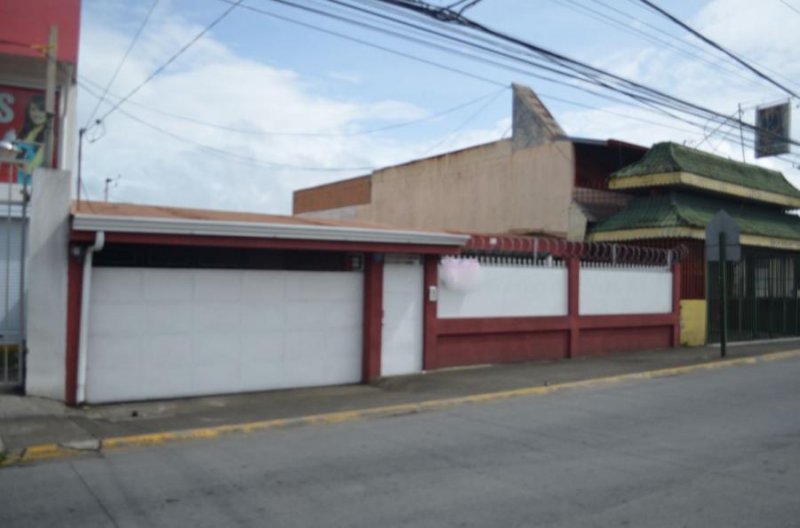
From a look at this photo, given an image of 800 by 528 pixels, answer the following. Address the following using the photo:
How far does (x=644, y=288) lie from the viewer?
52.5 ft

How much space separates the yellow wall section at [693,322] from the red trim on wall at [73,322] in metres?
13.4

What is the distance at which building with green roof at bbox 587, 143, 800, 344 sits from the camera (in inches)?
682

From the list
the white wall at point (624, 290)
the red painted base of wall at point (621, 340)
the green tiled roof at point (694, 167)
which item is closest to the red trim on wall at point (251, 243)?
the white wall at point (624, 290)

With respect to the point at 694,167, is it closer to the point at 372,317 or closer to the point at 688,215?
the point at 688,215

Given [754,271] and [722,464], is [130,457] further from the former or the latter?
[754,271]

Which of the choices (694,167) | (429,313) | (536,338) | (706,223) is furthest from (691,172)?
(429,313)

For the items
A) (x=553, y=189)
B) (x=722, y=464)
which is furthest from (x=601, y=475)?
(x=553, y=189)

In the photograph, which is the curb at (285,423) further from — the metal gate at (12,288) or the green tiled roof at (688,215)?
the green tiled roof at (688,215)

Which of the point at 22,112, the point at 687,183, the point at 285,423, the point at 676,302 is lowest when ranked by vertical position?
the point at 285,423

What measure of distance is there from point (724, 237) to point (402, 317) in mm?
7439

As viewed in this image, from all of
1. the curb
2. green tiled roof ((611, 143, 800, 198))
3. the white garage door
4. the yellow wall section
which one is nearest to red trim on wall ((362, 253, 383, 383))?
the white garage door

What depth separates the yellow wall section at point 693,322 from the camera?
56.3ft

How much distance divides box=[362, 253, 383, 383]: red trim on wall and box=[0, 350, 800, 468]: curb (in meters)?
1.93

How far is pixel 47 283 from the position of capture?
9188 mm
